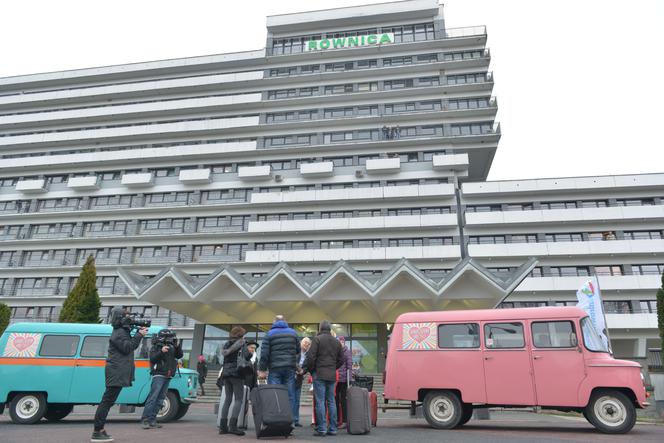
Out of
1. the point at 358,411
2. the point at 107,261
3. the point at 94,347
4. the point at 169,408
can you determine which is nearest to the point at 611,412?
the point at 358,411

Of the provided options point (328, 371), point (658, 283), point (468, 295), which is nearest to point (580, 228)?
point (658, 283)

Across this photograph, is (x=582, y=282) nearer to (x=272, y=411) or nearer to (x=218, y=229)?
(x=218, y=229)

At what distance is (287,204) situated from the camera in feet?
133

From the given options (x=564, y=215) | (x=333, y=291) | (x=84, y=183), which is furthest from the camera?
(x=84, y=183)

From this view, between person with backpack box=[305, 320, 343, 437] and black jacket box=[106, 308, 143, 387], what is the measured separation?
282 centimetres

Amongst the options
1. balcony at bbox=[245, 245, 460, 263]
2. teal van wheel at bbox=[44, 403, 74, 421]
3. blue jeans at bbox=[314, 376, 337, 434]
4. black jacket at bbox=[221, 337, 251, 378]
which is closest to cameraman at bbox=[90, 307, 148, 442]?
black jacket at bbox=[221, 337, 251, 378]

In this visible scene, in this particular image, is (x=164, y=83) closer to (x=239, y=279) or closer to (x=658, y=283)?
(x=239, y=279)

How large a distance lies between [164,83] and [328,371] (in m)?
47.2

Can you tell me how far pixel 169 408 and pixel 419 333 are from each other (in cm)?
615

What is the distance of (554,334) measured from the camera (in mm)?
9375

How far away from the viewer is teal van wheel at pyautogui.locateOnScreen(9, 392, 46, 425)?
9.90m

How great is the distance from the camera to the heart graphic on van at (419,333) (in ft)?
33.6

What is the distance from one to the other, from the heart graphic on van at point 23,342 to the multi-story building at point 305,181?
895 inches

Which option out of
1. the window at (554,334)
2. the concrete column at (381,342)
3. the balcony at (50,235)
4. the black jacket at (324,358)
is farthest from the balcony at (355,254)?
the black jacket at (324,358)
